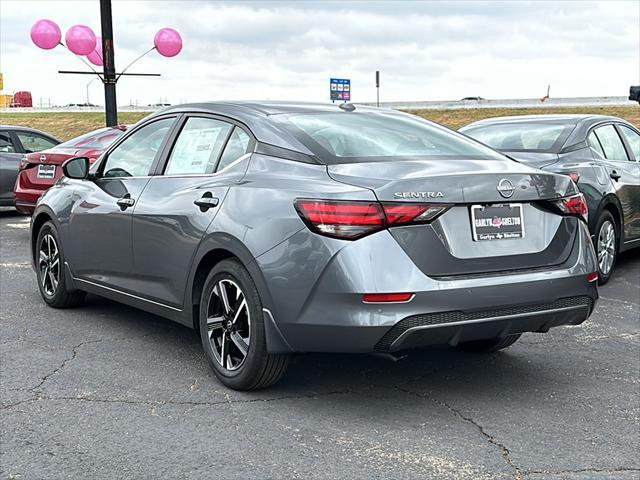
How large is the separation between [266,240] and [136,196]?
154cm

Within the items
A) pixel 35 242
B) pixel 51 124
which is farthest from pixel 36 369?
pixel 51 124

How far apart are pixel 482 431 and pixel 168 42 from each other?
15.4 metres

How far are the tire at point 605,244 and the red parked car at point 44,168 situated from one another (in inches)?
236

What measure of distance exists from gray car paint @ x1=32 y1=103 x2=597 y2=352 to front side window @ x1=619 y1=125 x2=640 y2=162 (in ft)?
14.7

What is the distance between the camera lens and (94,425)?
392 centimetres

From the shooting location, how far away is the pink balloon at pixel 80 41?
18.1 metres

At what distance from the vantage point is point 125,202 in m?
5.38

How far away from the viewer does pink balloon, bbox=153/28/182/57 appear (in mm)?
17875

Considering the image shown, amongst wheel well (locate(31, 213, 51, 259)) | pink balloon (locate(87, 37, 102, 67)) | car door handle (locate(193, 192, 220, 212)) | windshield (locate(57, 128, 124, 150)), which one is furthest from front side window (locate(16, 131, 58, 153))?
car door handle (locate(193, 192, 220, 212))

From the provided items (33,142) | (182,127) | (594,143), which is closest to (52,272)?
(182,127)

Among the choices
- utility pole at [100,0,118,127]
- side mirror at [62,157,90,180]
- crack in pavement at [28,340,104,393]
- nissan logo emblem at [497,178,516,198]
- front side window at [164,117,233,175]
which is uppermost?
utility pole at [100,0,118,127]

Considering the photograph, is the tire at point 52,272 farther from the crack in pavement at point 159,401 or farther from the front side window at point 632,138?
the front side window at point 632,138

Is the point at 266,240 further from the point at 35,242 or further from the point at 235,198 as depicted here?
the point at 35,242

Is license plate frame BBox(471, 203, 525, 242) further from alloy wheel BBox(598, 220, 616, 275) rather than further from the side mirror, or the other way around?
alloy wheel BBox(598, 220, 616, 275)
